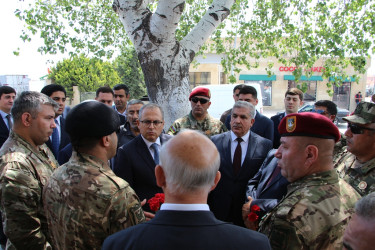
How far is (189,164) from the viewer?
3.97 feet

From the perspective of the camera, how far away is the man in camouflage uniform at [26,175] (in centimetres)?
209

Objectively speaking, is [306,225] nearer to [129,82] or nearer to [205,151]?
[205,151]

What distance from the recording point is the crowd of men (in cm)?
122

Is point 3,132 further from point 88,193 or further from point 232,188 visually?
point 88,193

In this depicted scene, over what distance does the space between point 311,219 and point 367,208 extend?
0.41 meters

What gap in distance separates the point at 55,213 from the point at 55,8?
744 cm

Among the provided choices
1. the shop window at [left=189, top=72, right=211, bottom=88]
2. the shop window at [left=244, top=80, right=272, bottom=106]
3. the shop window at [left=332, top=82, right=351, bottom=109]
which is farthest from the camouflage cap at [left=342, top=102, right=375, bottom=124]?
the shop window at [left=332, top=82, right=351, bottom=109]

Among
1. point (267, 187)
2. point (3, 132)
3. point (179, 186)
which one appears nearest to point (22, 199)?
point (179, 186)

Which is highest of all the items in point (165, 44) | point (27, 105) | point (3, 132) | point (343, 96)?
point (165, 44)

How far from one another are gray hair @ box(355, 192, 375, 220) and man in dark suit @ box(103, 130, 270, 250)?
0.41 m

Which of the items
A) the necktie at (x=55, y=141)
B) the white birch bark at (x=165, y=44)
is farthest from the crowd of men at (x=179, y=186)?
the white birch bark at (x=165, y=44)

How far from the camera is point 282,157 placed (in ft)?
6.36

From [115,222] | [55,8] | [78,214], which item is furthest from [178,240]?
[55,8]

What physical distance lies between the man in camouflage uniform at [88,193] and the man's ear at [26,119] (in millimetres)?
875
